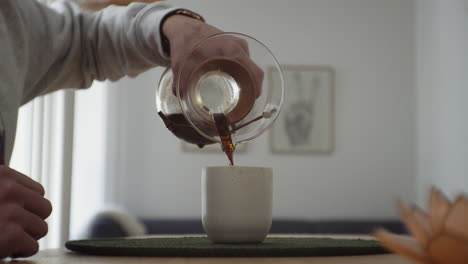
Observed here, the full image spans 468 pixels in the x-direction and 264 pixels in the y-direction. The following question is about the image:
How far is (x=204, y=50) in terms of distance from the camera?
951mm

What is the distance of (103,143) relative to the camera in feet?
14.8

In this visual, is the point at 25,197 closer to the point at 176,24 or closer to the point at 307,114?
the point at 176,24

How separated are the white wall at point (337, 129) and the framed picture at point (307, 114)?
6 cm

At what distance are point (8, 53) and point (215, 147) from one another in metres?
3.56

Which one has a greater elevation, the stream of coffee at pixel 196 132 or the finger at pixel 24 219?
the stream of coffee at pixel 196 132

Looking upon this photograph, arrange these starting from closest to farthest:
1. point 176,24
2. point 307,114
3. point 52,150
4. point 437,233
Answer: point 437,233, point 176,24, point 52,150, point 307,114

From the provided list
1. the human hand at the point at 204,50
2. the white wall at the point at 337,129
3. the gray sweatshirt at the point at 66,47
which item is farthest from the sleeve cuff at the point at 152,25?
the white wall at the point at 337,129

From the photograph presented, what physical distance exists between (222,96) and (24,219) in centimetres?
38

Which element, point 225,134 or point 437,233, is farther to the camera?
point 225,134

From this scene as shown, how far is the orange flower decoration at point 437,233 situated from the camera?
0.37 meters

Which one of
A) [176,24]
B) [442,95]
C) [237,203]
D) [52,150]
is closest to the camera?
[237,203]

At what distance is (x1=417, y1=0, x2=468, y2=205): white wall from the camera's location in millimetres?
3928

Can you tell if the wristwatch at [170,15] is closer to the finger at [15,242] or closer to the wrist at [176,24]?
the wrist at [176,24]

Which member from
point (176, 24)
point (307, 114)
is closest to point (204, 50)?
point (176, 24)
